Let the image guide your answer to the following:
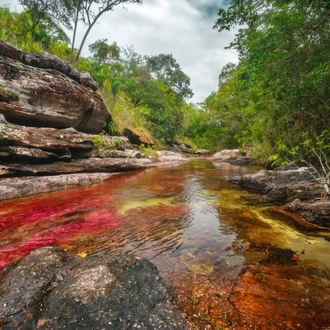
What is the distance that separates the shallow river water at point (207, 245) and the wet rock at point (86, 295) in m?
0.31

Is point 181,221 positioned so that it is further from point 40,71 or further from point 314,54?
point 40,71

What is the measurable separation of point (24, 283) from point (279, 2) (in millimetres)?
7758

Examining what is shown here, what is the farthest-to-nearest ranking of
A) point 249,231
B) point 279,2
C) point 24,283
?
point 279,2, point 249,231, point 24,283

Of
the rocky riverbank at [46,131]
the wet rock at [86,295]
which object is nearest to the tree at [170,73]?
the rocky riverbank at [46,131]

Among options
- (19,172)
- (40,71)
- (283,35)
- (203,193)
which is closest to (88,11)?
(40,71)

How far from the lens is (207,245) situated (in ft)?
11.0

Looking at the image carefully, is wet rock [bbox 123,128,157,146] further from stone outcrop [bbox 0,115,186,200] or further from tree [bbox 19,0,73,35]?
tree [bbox 19,0,73,35]

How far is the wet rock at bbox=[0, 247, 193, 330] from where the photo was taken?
1.64 m

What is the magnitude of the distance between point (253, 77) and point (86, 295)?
24.8ft

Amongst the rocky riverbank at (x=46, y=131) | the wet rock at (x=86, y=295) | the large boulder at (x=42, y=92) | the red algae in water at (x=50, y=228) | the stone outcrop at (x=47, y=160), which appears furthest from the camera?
the large boulder at (x=42, y=92)

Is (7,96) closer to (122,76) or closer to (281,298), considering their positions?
(281,298)

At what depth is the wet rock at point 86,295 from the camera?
1.64 metres

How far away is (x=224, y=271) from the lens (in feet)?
8.57

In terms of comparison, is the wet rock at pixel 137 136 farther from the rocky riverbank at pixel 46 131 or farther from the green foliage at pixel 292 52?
the green foliage at pixel 292 52
